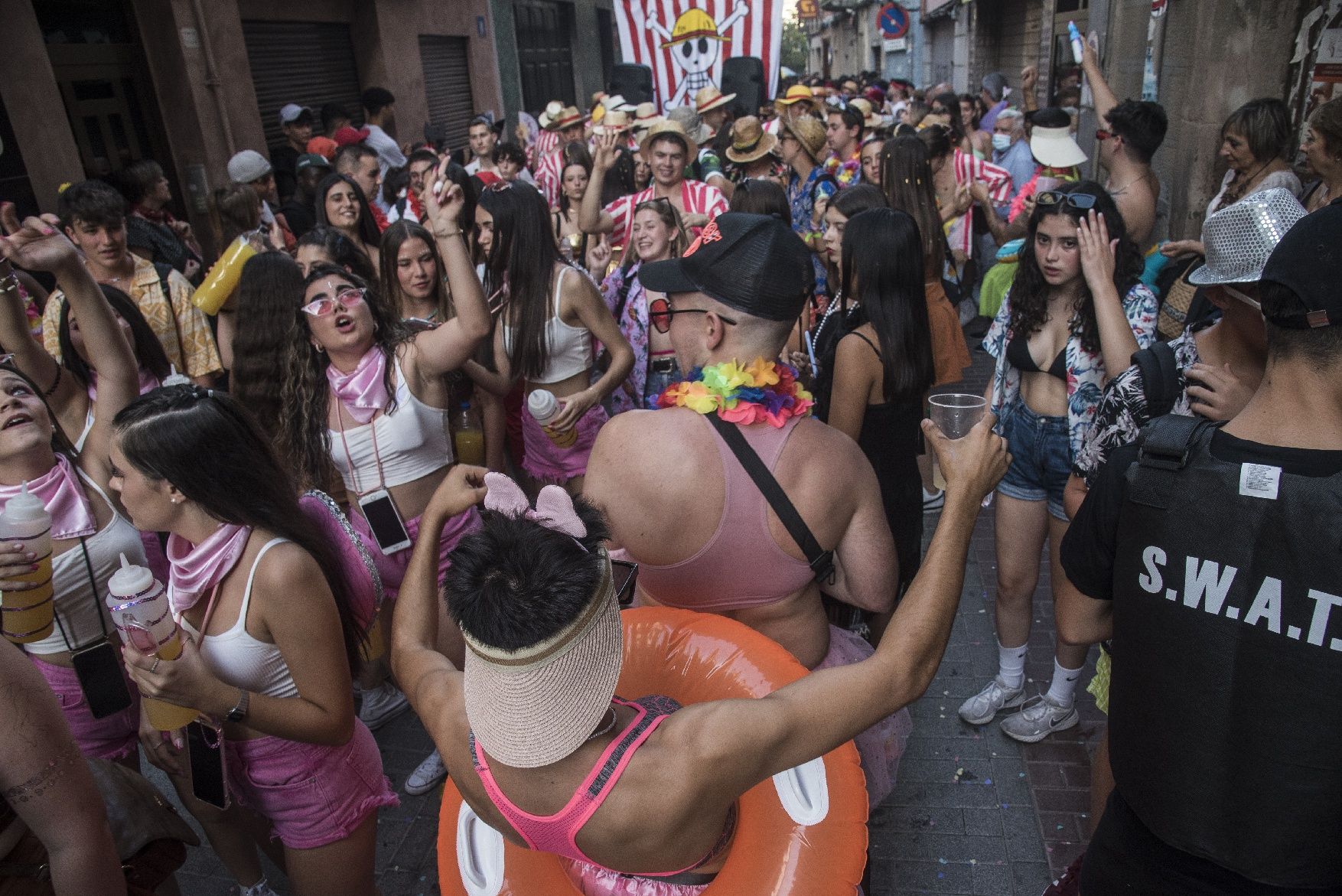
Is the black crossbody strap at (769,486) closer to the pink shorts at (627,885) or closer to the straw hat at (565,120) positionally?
the pink shorts at (627,885)

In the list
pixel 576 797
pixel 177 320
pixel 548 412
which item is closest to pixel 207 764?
pixel 576 797

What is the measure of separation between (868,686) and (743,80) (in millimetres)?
12341

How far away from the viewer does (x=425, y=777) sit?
350 centimetres

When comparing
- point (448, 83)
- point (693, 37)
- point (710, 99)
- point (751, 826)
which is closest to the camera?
point (751, 826)

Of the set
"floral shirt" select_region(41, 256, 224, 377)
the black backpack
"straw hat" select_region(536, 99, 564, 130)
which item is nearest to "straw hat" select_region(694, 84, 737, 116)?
"straw hat" select_region(536, 99, 564, 130)

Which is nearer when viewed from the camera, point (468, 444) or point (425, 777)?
point (425, 777)

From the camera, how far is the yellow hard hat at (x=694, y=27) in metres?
11.6

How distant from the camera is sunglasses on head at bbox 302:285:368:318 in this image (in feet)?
10.5

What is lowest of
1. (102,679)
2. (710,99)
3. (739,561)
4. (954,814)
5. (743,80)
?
(954,814)

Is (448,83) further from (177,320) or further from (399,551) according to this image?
(399,551)

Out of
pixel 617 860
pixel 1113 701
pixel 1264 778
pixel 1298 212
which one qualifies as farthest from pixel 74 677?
pixel 1298 212

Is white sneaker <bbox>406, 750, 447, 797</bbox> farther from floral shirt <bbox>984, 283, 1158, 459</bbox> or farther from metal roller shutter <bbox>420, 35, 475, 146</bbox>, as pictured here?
metal roller shutter <bbox>420, 35, 475, 146</bbox>

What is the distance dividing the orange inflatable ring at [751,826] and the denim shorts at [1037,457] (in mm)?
1618

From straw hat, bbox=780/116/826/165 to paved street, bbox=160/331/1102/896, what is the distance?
5177 mm
